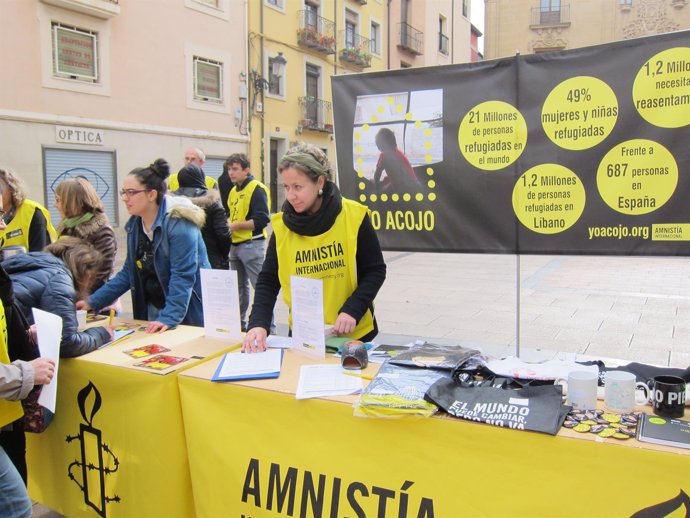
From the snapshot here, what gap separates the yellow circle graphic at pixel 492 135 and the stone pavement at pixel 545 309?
708 millimetres

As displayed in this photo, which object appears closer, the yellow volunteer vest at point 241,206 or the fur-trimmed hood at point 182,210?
the fur-trimmed hood at point 182,210

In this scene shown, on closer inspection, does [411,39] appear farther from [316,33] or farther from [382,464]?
[382,464]

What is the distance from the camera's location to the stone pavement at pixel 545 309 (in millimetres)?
4863

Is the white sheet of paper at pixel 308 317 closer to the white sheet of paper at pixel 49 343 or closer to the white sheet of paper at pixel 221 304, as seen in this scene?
the white sheet of paper at pixel 221 304

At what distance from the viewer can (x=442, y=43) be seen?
95.3ft

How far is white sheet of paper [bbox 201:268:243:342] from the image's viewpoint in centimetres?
250

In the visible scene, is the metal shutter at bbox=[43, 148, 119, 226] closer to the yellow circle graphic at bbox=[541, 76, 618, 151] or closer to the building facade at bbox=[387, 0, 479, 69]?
the yellow circle graphic at bbox=[541, 76, 618, 151]

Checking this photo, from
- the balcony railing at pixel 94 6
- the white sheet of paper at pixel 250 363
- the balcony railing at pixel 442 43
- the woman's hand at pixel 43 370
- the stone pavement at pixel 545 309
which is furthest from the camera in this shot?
the balcony railing at pixel 442 43

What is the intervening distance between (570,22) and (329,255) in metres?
31.3

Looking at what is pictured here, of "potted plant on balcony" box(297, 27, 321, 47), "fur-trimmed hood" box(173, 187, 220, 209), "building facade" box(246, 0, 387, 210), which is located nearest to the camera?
"fur-trimmed hood" box(173, 187, 220, 209)

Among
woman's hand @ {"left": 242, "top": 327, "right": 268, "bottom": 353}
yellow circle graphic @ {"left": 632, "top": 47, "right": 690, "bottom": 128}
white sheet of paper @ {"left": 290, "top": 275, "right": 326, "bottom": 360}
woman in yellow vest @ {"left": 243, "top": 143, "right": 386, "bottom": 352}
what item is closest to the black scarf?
woman in yellow vest @ {"left": 243, "top": 143, "right": 386, "bottom": 352}

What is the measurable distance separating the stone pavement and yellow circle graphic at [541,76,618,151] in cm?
85

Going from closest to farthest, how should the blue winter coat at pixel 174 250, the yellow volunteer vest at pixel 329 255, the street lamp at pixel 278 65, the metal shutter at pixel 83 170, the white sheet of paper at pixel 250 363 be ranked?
the white sheet of paper at pixel 250 363 < the yellow volunteer vest at pixel 329 255 < the blue winter coat at pixel 174 250 < the metal shutter at pixel 83 170 < the street lamp at pixel 278 65

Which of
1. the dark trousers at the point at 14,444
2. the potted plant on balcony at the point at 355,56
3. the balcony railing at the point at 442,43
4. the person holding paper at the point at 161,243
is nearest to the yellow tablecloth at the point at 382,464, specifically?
the person holding paper at the point at 161,243
